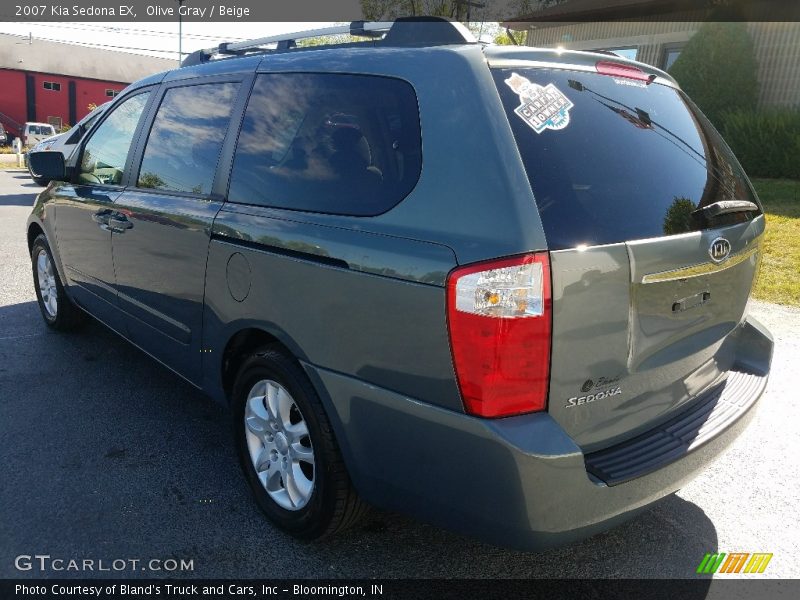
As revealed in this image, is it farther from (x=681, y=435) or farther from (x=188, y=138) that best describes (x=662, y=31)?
(x=681, y=435)

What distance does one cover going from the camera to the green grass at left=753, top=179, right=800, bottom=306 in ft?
21.7

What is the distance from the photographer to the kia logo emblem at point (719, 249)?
7.59 ft

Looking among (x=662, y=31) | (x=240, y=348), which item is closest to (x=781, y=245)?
(x=240, y=348)

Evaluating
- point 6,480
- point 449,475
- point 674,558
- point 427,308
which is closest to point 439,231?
point 427,308

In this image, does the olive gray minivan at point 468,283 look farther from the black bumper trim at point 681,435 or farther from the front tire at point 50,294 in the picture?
the front tire at point 50,294

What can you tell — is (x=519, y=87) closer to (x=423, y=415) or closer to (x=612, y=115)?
(x=612, y=115)

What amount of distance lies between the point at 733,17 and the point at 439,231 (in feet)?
53.8

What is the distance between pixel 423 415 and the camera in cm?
204

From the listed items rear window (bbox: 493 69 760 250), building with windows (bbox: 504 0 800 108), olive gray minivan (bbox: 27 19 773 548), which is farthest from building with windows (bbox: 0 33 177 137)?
rear window (bbox: 493 69 760 250)

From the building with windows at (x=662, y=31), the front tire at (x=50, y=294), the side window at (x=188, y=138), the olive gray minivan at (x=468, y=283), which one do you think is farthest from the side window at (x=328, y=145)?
the building with windows at (x=662, y=31)

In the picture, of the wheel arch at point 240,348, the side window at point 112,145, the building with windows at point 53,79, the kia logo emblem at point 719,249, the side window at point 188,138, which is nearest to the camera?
the kia logo emblem at point 719,249

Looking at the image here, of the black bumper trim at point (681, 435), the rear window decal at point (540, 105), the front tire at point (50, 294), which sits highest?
the rear window decal at point (540, 105)

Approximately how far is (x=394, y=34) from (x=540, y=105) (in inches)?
29.7

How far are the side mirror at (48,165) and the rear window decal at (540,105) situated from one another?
3.52m
